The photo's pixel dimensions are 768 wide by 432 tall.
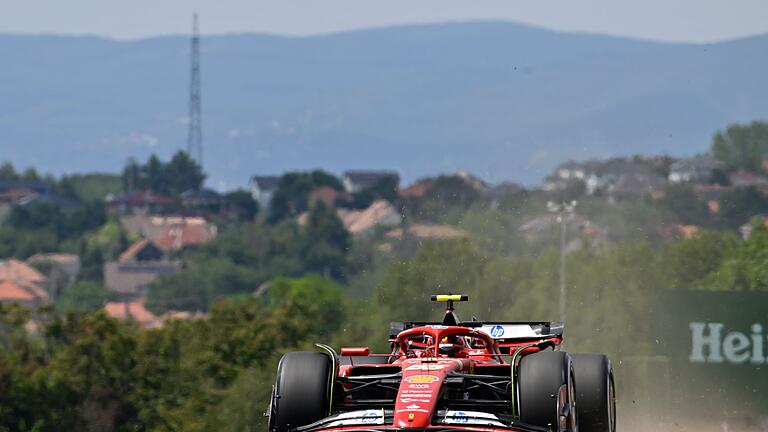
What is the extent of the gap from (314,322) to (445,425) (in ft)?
155

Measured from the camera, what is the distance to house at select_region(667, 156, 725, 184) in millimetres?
60469

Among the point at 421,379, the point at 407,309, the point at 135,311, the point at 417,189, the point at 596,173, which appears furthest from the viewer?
the point at 135,311

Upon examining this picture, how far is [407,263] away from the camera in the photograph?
4250 centimetres

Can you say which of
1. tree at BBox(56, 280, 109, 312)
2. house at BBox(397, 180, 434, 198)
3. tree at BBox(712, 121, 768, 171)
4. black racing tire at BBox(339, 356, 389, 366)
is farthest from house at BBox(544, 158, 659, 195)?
tree at BBox(56, 280, 109, 312)

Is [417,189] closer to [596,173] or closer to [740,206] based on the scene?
[740,206]

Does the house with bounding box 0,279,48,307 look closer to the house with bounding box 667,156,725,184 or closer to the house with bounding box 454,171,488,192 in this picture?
the house with bounding box 454,171,488,192

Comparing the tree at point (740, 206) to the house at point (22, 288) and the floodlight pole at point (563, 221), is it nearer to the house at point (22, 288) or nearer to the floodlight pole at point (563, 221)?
the floodlight pole at point (563, 221)

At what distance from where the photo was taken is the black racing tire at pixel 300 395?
15.2 m

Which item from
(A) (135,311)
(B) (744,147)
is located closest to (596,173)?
(B) (744,147)

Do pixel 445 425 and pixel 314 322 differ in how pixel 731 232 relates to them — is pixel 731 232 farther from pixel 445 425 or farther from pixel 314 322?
pixel 445 425

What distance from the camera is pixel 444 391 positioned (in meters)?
15.2

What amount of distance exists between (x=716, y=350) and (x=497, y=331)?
46.3 ft

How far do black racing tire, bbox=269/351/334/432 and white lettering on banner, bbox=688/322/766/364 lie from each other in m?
17.7

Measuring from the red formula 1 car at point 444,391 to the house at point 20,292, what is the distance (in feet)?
491
